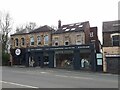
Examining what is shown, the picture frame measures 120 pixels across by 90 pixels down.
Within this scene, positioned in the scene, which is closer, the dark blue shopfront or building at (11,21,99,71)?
the dark blue shopfront

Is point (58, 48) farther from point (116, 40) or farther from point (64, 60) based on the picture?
point (116, 40)

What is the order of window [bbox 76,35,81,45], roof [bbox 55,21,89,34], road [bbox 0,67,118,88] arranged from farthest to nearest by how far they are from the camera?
roof [bbox 55,21,89,34] → window [bbox 76,35,81,45] → road [bbox 0,67,118,88]

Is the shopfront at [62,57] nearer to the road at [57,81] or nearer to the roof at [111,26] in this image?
the roof at [111,26]

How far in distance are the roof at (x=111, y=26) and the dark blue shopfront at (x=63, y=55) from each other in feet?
10.8

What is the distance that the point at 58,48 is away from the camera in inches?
1843

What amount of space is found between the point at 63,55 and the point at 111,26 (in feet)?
32.1

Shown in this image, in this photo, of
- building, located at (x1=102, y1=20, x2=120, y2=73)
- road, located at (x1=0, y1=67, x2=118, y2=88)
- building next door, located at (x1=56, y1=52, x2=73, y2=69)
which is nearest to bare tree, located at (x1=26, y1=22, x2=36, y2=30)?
building next door, located at (x1=56, y1=52, x2=73, y2=69)

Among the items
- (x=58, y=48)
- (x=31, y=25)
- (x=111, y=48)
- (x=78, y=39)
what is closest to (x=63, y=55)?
(x=58, y=48)

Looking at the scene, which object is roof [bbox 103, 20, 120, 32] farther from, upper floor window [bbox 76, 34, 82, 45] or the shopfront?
upper floor window [bbox 76, 34, 82, 45]

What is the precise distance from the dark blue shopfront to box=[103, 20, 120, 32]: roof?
330cm

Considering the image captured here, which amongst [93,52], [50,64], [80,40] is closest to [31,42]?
[50,64]

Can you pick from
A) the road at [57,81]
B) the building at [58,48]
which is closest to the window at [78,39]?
the building at [58,48]

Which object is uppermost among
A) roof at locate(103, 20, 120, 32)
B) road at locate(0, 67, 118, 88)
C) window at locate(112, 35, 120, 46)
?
roof at locate(103, 20, 120, 32)

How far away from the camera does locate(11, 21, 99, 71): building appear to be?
43438 millimetres
